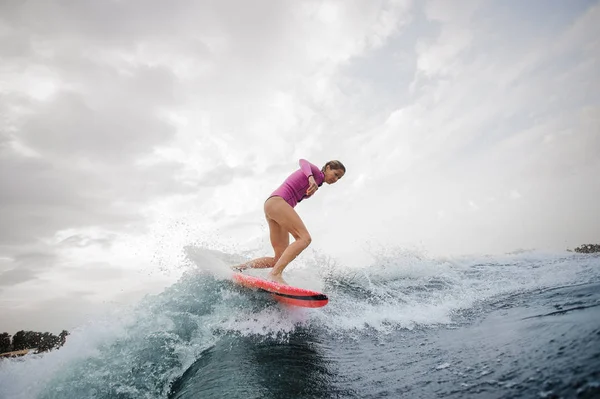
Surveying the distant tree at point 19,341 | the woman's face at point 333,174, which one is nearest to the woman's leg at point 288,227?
the woman's face at point 333,174

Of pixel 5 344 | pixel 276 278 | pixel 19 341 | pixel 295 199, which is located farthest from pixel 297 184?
pixel 5 344

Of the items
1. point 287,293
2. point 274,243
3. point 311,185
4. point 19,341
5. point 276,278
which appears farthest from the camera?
point 19,341

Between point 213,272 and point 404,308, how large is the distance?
3.60 meters

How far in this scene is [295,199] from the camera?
17.1 ft

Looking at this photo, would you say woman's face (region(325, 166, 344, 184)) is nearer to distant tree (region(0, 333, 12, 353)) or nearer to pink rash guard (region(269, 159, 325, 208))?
pink rash guard (region(269, 159, 325, 208))

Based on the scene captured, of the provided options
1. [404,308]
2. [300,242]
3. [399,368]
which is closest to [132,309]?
[300,242]

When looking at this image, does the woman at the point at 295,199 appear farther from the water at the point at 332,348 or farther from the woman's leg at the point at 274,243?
the water at the point at 332,348

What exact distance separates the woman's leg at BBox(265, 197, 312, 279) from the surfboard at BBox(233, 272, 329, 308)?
298mm

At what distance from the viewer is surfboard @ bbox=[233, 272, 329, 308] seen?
13.2ft

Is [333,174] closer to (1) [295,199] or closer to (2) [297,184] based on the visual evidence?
(2) [297,184]

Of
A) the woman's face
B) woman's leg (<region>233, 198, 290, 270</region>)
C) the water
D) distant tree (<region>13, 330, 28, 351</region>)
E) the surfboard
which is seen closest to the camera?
the water

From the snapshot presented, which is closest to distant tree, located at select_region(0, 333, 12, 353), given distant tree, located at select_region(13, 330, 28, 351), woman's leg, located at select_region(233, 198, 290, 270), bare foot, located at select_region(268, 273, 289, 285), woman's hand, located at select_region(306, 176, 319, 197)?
distant tree, located at select_region(13, 330, 28, 351)

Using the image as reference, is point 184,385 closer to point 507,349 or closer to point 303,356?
point 303,356

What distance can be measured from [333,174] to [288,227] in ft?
4.11
